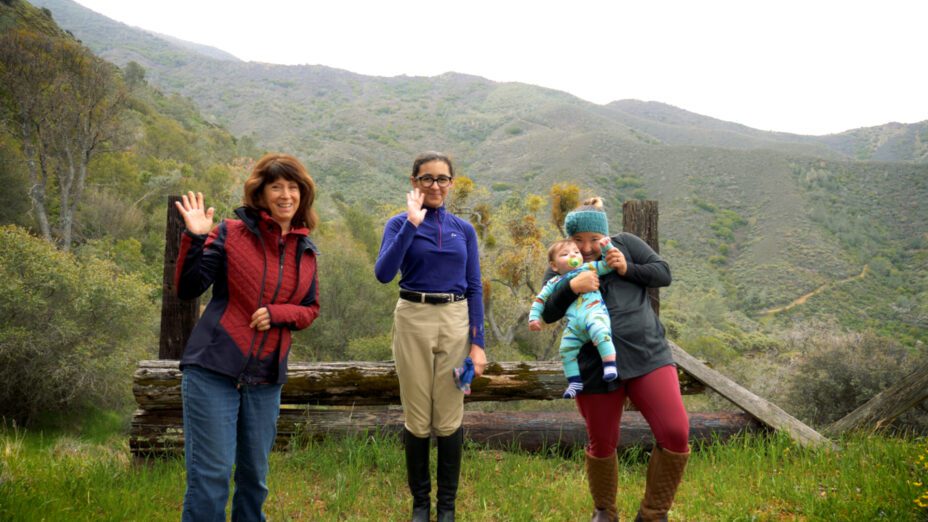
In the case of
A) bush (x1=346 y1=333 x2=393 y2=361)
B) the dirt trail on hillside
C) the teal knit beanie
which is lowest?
bush (x1=346 y1=333 x2=393 y2=361)

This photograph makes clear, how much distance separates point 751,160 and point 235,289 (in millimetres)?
59775

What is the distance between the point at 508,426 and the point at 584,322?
2322 millimetres

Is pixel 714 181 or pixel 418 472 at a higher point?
pixel 714 181

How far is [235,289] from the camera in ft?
7.53

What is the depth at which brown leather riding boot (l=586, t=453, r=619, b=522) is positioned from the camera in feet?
9.39

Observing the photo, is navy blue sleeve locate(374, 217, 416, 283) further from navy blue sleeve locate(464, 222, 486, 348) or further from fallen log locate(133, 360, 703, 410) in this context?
fallen log locate(133, 360, 703, 410)

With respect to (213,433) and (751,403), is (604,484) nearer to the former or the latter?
(213,433)

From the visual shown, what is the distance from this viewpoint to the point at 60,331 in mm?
16016

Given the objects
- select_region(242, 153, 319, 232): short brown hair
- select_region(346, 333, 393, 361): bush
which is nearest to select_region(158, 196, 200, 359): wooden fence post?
select_region(242, 153, 319, 232): short brown hair

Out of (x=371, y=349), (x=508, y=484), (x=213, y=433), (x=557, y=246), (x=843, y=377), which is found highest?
(x=557, y=246)

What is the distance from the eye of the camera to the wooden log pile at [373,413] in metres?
4.14

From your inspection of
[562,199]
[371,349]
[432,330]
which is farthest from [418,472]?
[371,349]

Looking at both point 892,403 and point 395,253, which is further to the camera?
point 892,403

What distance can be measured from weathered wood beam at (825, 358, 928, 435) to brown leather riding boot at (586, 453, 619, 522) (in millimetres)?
2905
